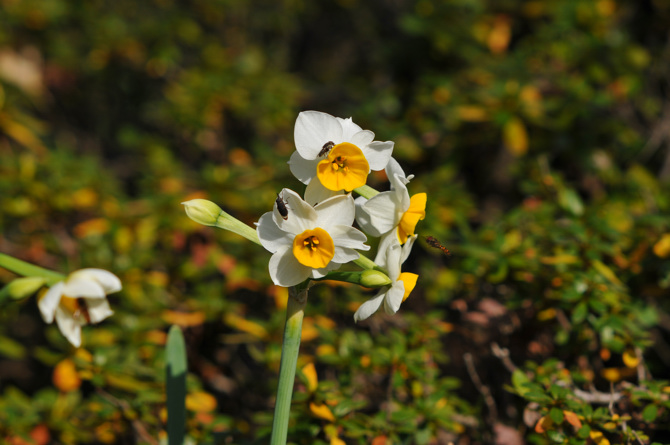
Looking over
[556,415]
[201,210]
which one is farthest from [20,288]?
[556,415]

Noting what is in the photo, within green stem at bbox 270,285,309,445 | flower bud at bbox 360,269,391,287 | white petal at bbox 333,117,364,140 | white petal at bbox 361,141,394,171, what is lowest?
green stem at bbox 270,285,309,445

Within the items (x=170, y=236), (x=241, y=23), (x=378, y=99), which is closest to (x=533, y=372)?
(x=170, y=236)

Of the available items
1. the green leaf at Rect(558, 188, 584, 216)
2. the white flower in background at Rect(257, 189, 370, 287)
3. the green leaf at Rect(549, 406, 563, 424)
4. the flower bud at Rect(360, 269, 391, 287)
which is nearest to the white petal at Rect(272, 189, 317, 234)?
the white flower in background at Rect(257, 189, 370, 287)

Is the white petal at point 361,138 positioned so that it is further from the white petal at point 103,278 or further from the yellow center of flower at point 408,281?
the white petal at point 103,278

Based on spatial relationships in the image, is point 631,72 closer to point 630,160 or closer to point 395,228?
point 630,160

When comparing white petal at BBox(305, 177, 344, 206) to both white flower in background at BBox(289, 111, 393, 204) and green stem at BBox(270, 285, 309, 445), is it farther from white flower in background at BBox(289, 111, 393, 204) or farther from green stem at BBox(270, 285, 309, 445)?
green stem at BBox(270, 285, 309, 445)

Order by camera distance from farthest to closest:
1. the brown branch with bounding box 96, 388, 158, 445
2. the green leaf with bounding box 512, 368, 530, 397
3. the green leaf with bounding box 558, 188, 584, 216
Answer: the green leaf with bounding box 558, 188, 584, 216 < the brown branch with bounding box 96, 388, 158, 445 < the green leaf with bounding box 512, 368, 530, 397
